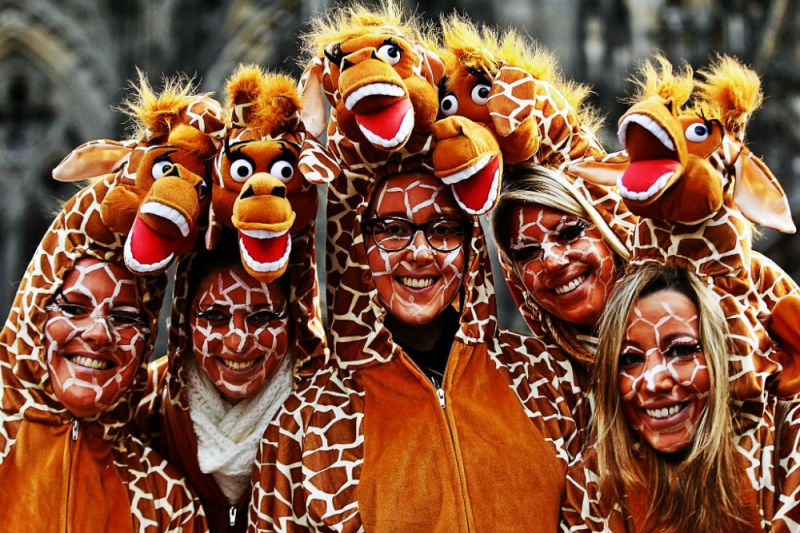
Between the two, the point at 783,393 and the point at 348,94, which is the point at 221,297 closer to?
the point at 348,94

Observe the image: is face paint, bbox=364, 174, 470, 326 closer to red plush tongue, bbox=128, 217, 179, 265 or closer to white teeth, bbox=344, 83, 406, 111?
white teeth, bbox=344, 83, 406, 111

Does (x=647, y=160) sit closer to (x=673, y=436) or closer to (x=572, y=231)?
(x=572, y=231)

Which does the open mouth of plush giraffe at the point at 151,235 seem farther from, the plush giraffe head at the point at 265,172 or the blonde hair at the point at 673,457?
the blonde hair at the point at 673,457

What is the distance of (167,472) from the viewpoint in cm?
383

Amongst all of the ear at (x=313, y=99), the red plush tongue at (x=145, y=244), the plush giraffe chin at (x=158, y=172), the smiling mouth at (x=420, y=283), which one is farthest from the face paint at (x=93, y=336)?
the smiling mouth at (x=420, y=283)

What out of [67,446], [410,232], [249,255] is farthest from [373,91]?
[67,446]

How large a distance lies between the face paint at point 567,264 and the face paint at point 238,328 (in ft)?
3.05

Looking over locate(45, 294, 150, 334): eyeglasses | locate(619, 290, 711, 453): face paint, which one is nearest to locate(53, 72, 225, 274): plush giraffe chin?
locate(45, 294, 150, 334): eyeglasses

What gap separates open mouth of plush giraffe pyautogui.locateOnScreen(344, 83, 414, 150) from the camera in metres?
3.38

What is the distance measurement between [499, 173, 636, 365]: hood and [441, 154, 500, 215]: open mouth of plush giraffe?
374mm

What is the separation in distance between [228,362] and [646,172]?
5.32 ft

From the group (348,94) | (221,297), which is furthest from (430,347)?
(348,94)

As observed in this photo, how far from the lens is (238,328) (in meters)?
3.77

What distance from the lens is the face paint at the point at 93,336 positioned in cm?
366
